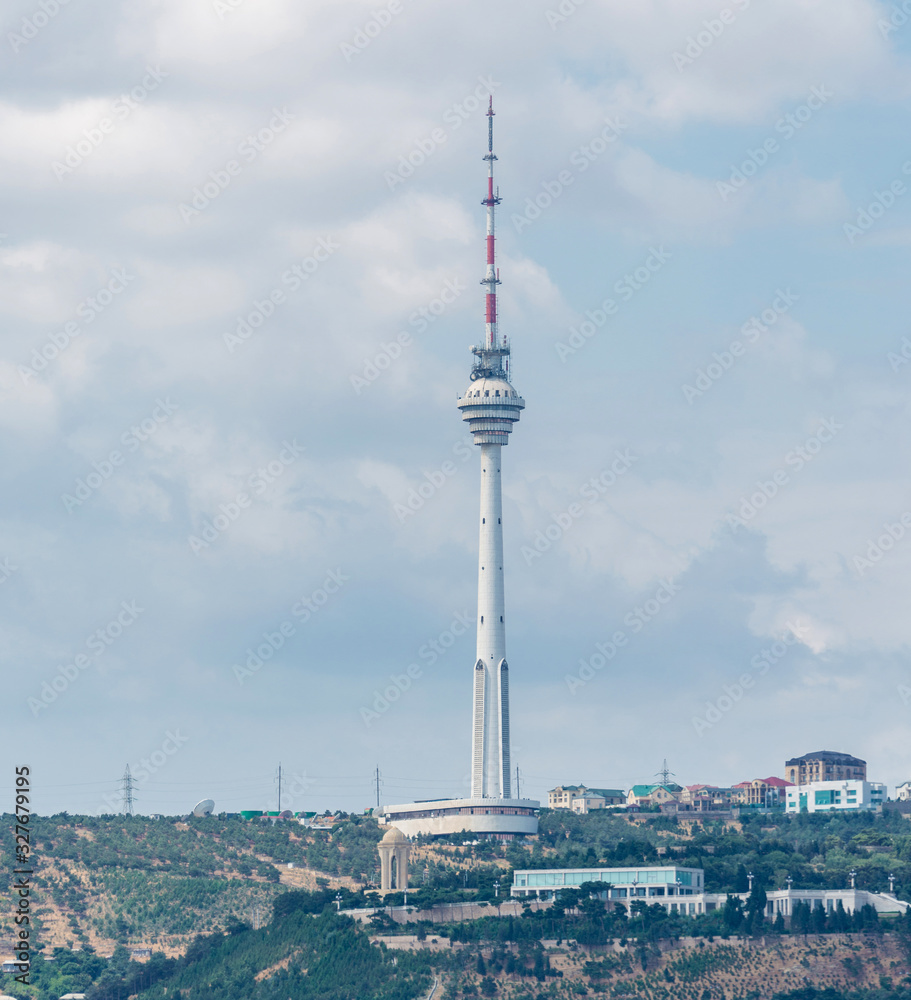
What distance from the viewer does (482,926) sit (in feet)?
650

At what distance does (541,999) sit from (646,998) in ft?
30.8

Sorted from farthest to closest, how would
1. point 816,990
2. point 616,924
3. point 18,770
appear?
point 616,924 → point 816,990 → point 18,770

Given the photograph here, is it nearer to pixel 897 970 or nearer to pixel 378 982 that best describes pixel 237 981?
pixel 378 982

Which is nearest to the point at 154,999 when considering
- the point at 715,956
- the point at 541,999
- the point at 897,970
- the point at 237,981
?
the point at 237,981

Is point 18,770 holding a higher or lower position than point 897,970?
higher

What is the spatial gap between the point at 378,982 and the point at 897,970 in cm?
4673

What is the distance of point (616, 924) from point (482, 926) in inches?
497

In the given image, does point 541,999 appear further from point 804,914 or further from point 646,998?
point 804,914

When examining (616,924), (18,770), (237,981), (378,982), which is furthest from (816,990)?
(18,770)

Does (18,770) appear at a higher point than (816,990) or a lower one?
higher

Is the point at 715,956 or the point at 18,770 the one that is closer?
the point at 18,770

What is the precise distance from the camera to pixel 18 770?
13362 centimetres

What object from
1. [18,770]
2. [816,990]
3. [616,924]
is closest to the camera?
[18,770]

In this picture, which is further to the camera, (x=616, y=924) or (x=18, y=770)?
(x=616, y=924)
